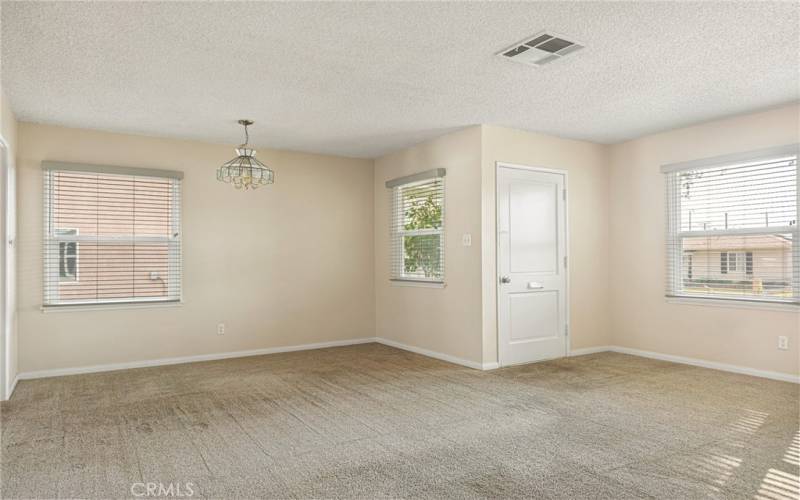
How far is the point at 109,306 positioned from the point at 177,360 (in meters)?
0.91

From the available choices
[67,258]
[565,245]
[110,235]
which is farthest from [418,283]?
[67,258]

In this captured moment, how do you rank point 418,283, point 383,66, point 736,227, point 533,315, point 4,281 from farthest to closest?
point 418,283
point 533,315
point 736,227
point 4,281
point 383,66

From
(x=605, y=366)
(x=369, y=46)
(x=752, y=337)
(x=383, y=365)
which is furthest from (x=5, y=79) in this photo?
(x=752, y=337)

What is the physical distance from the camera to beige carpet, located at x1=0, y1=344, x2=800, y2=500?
103 inches

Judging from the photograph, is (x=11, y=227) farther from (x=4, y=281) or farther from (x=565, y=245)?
(x=565, y=245)

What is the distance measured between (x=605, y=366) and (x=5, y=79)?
19.0ft

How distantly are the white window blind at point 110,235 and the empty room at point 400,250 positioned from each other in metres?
0.03

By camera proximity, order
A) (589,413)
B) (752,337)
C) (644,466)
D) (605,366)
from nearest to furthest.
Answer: (644,466), (589,413), (752,337), (605,366)

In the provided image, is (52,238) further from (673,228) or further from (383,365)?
(673,228)

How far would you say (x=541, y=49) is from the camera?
3385mm

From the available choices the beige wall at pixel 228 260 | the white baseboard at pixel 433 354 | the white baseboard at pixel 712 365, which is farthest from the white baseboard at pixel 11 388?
the white baseboard at pixel 712 365

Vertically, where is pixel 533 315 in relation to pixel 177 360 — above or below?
above

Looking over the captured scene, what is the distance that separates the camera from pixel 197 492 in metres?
2.54

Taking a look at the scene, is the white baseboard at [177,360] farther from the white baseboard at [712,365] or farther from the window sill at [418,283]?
the white baseboard at [712,365]
